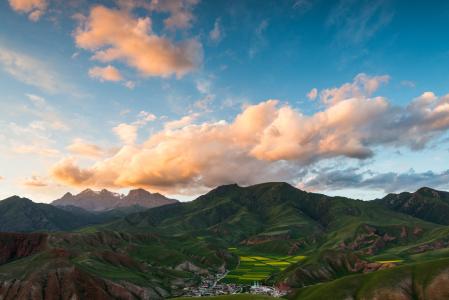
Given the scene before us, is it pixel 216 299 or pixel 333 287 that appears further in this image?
pixel 333 287

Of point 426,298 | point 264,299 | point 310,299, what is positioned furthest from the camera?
point 310,299

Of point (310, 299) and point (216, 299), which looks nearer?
point (216, 299)

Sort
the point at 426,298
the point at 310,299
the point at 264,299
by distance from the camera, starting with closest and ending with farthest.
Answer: the point at 264,299, the point at 426,298, the point at 310,299

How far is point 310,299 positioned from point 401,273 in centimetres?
4506

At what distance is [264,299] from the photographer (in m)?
148

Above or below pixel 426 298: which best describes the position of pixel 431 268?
above

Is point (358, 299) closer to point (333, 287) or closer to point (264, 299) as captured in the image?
point (333, 287)

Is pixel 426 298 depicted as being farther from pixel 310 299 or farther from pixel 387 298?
pixel 310 299

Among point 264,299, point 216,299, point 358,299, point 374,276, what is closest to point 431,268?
point 374,276

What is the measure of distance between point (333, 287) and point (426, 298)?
38.9 meters

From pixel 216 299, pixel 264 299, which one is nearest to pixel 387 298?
pixel 264 299

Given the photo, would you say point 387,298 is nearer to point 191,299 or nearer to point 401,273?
point 401,273

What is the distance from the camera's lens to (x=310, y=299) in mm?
193375

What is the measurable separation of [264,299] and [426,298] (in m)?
80.9
